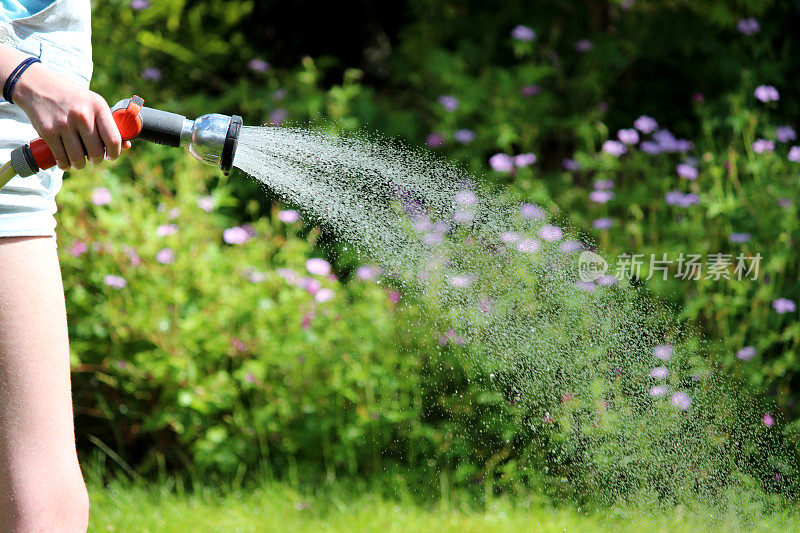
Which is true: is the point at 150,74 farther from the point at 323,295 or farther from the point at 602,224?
the point at 602,224

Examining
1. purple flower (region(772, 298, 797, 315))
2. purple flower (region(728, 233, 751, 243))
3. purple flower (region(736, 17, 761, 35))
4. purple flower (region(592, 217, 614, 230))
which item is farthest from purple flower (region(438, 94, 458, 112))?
purple flower (region(772, 298, 797, 315))

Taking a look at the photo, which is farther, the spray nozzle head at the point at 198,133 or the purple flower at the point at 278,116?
the purple flower at the point at 278,116

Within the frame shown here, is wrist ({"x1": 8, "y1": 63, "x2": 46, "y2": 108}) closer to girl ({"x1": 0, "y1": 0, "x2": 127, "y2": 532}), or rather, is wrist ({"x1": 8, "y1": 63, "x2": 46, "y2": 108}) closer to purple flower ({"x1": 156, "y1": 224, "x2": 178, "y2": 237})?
girl ({"x1": 0, "y1": 0, "x2": 127, "y2": 532})

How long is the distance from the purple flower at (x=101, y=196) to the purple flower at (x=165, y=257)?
0.98 feet

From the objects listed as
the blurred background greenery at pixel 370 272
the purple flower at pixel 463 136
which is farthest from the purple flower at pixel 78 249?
the purple flower at pixel 463 136

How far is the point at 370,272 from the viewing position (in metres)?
2.79

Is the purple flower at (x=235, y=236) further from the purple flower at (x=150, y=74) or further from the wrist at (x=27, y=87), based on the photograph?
the purple flower at (x=150, y=74)

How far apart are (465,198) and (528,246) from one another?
11.3 inches

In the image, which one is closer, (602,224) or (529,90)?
(602,224)

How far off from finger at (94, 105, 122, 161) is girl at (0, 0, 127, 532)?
30 mm

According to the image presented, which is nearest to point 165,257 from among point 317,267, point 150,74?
point 317,267

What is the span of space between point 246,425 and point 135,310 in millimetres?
486

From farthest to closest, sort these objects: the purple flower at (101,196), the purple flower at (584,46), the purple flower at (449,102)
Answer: the purple flower at (584,46) < the purple flower at (449,102) < the purple flower at (101,196)

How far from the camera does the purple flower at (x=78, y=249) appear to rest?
2707 millimetres
